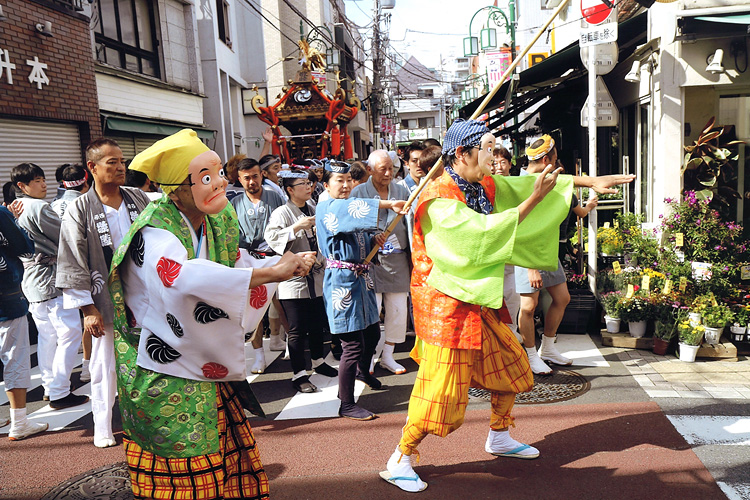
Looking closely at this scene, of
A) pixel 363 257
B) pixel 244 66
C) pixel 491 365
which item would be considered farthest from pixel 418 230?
pixel 244 66

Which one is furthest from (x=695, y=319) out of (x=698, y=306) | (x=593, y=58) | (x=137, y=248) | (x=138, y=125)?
(x=138, y=125)

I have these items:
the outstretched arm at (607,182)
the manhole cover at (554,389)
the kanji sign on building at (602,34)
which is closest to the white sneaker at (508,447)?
the manhole cover at (554,389)

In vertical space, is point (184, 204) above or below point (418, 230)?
above

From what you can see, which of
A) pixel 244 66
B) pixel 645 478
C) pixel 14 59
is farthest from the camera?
pixel 244 66

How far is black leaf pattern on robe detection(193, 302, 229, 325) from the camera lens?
2.26 m

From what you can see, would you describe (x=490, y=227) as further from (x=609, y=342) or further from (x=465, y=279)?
(x=609, y=342)

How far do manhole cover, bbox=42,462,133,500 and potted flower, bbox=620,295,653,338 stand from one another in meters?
4.68

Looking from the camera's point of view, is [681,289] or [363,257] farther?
[681,289]

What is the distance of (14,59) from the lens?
8703 millimetres

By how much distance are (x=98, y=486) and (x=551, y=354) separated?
3.88 metres

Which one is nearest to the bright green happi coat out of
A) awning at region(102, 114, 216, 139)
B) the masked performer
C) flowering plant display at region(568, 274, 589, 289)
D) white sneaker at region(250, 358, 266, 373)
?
the masked performer

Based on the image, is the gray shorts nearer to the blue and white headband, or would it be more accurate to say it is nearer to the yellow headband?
the yellow headband

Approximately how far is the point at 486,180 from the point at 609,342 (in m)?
3.20

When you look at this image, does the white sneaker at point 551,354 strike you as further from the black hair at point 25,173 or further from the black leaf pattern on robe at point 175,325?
the black hair at point 25,173
